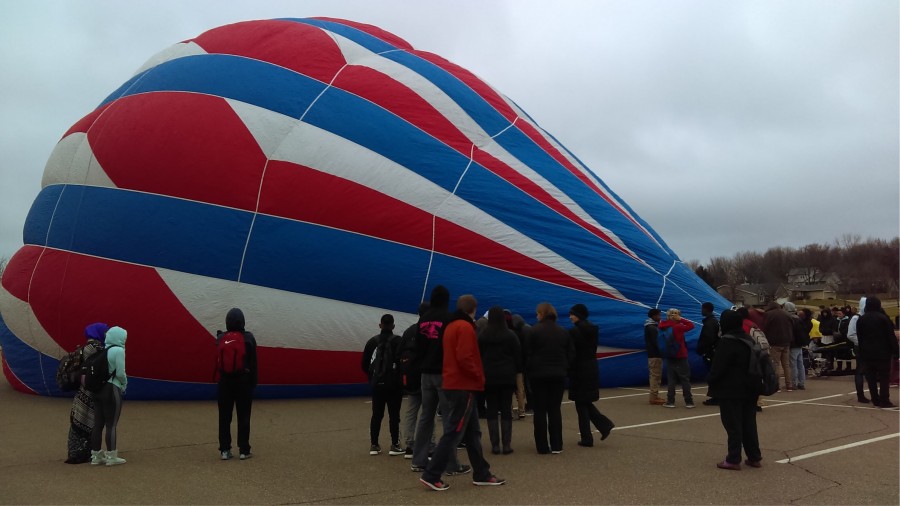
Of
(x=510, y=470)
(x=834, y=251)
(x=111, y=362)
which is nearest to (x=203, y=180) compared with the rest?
(x=111, y=362)

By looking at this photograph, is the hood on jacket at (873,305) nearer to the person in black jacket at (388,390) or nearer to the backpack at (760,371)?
the backpack at (760,371)

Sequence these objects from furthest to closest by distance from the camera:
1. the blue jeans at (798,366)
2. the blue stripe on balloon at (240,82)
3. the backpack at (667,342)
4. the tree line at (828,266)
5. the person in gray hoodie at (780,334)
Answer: the tree line at (828,266) < the blue jeans at (798,366) < the person in gray hoodie at (780,334) < the blue stripe on balloon at (240,82) < the backpack at (667,342)

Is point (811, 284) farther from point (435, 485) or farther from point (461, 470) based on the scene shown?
point (435, 485)

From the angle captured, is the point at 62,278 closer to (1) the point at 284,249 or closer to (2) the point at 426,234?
(1) the point at 284,249

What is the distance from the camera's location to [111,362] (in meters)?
6.62

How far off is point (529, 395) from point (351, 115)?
534cm

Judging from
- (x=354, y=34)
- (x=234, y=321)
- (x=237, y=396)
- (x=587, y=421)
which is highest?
(x=354, y=34)

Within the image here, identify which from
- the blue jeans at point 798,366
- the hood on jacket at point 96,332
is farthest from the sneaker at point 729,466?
the blue jeans at point 798,366

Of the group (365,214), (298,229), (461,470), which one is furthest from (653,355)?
(298,229)

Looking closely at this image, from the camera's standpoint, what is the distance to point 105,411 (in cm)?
660

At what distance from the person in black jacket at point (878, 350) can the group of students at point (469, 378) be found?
4461mm

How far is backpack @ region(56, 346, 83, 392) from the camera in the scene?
6.64m

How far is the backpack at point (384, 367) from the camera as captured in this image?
6.81m

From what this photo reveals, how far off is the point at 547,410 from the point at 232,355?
309 centimetres
